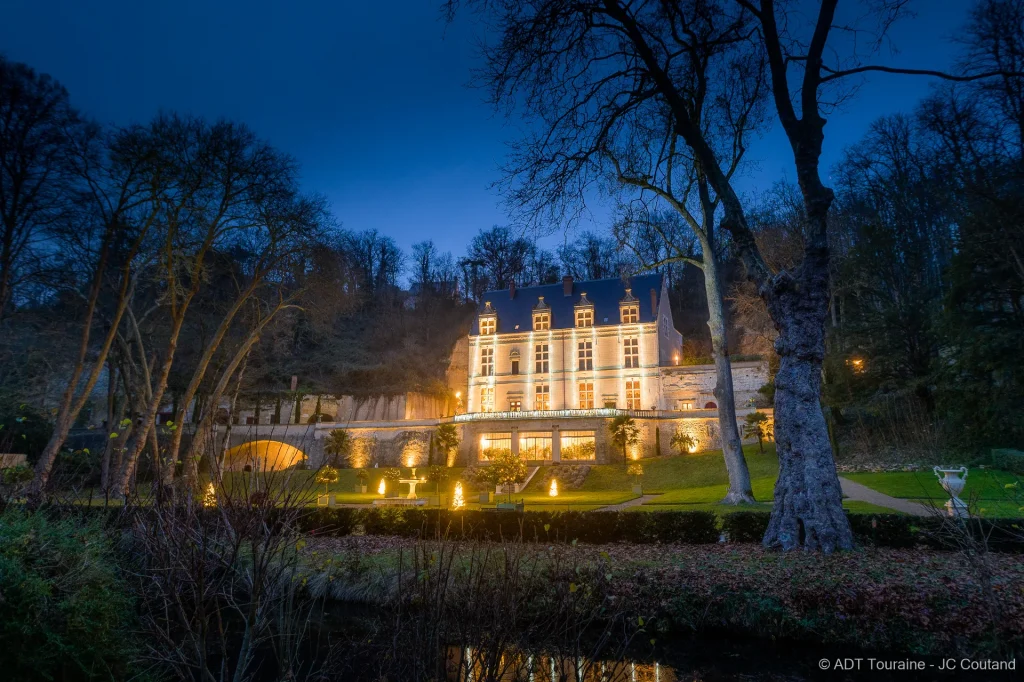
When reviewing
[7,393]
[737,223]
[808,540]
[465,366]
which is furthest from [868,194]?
[7,393]

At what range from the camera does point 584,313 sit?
1459 inches

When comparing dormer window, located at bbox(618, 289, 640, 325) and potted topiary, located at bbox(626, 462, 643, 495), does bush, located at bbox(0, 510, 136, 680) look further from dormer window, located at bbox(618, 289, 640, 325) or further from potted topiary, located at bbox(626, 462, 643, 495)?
dormer window, located at bbox(618, 289, 640, 325)

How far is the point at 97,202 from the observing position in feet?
49.9

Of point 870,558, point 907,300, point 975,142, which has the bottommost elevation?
point 870,558

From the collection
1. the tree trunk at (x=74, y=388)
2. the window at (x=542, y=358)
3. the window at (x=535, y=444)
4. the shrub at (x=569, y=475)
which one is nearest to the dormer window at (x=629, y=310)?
the window at (x=542, y=358)

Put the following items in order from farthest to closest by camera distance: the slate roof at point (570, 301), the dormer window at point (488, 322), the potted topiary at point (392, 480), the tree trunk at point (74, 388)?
the dormer window at point (488, 322) < the slate roof at point (570, 301) < the potted topiary at point (392, 480) < the tree trunk at point (74, 388)

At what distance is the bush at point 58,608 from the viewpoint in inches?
164

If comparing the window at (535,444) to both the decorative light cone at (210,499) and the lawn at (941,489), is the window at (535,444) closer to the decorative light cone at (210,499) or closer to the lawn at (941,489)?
the lawn at (941,489)

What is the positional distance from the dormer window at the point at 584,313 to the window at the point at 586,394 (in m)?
3.94

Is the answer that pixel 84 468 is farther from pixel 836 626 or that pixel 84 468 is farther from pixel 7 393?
pixel 836 626

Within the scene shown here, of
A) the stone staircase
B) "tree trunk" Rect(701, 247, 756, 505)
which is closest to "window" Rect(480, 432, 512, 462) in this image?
the stone staircase

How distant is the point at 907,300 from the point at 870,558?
19.2 meters

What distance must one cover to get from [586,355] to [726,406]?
2206 cm

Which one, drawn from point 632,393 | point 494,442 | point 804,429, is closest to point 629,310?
point 632,393
